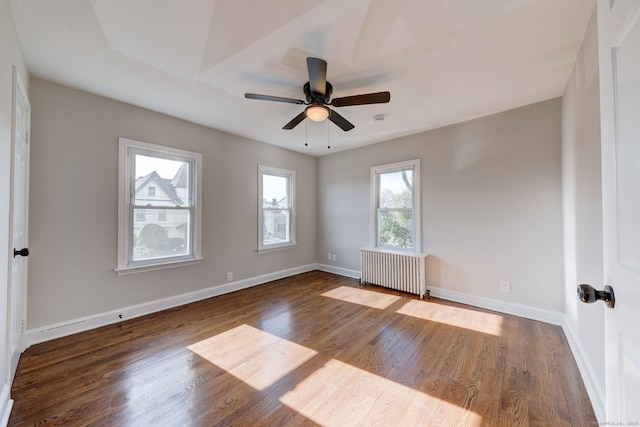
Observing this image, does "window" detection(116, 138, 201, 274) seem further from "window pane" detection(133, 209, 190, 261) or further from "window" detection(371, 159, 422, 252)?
"window" detection(371, 159, 422, 252)


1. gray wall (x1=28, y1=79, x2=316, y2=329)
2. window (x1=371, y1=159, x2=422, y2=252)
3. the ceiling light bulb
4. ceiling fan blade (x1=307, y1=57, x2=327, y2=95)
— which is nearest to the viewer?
ceiling fan blade (x1=307, y1=57, x2=327, y2=95)

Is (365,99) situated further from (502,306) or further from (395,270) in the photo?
(502,306)

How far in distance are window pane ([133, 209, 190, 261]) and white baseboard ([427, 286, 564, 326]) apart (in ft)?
11.8

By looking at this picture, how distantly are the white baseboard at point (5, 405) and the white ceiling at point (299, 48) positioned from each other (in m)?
2.36

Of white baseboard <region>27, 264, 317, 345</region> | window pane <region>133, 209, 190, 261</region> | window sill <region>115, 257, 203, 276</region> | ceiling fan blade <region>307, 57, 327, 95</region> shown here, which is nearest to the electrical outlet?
ceiling fan blade <region>307, 57, 327, 95</region>

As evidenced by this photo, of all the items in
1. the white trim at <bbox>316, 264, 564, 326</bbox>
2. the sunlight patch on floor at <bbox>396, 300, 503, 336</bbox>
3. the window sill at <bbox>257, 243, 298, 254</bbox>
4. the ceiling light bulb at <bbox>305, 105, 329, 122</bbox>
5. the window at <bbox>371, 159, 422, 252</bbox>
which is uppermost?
the ceiling light bulb at <bbox>305, 105, 329, 122</bbox>

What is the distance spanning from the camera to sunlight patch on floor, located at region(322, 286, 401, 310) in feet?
11.1

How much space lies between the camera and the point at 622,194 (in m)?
0.68

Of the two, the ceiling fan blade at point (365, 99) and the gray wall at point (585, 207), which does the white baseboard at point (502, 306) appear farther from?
the ceiling fan blade at point (365, 99)

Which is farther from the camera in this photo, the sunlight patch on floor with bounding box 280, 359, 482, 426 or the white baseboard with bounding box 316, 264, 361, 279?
the white baseboard with bounding box 316, 264, 361, 279

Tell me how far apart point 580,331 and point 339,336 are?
6.65 feet

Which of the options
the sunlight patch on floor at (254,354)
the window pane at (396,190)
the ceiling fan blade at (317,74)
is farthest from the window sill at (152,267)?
the window pane at (396,190)

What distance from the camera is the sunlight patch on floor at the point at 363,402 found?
5.01ft

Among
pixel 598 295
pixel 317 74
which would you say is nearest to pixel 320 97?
pixel 317 74
